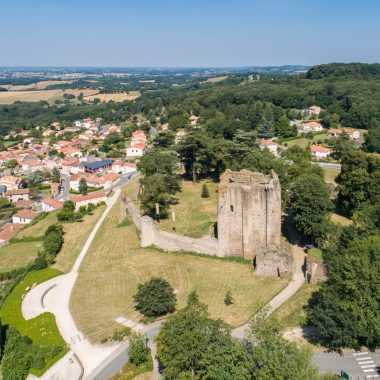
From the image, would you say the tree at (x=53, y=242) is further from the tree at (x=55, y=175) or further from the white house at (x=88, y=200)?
the tree at (x=55, y=175)

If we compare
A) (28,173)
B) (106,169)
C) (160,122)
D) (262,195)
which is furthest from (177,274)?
(160,122)

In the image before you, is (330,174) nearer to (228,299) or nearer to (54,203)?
(228,299)

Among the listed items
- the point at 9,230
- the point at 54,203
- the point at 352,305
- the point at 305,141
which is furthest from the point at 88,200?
the point at 305,141

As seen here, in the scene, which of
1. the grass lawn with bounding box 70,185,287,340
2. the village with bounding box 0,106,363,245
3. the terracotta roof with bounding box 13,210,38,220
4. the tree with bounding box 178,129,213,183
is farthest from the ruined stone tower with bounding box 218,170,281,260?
the terracotta roof with bounding box 13,210,38,220

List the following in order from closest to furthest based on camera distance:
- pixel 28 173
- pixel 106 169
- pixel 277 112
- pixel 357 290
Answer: pixel 357 290, pixel 106 169, pixel 28 173, pixel 277 112

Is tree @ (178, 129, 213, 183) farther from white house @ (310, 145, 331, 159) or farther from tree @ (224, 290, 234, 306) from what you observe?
tree @ (224, 290, 234, 306)

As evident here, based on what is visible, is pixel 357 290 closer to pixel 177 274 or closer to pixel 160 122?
pixel 177 274
